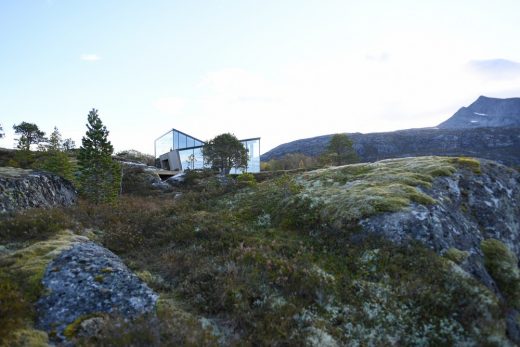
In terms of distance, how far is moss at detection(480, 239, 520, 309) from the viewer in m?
10.4

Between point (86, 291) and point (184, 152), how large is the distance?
5639cm

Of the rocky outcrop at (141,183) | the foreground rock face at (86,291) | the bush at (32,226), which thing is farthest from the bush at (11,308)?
the rocky outcrop at (141,183)

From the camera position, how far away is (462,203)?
50.5ft

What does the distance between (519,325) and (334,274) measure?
505 centimetres

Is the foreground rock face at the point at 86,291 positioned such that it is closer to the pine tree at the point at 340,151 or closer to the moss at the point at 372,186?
the moss at the point at 372,186

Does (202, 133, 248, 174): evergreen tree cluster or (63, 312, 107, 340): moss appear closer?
(63, 312, 107, 340): moss

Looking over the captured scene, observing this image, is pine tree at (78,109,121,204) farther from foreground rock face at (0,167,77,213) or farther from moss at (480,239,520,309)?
moss at (480,239,520,309)

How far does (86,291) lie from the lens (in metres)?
8.47

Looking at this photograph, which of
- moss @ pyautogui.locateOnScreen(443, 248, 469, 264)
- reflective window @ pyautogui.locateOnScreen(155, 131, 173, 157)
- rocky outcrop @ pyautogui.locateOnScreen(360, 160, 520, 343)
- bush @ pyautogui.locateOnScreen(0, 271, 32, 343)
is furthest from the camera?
reflective window @ pyautogui.locateOnScreen(155, 131, 173, 157)

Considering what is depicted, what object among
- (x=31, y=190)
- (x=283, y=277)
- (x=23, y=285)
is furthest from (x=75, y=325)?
(x=31, y=190)

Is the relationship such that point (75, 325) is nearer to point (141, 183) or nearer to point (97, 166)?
point (97, 166)

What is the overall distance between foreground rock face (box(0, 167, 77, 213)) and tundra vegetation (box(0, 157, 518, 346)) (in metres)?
5.60

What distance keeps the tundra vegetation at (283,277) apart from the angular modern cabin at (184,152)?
3807 cm

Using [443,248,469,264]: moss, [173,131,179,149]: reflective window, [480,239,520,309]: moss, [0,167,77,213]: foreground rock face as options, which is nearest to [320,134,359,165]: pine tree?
[173,131,179,149]: reflective window
